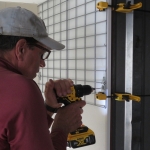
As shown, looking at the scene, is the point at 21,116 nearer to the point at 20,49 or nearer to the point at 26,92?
the point at 26,92

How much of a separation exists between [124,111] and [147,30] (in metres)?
0.44

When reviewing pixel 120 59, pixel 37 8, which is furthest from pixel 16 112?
pixel 37 8

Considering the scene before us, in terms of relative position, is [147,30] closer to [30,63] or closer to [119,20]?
[119,20]

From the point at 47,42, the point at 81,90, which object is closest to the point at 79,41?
the point at 81,90

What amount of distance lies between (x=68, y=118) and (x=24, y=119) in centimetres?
31

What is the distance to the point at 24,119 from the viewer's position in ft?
1.89

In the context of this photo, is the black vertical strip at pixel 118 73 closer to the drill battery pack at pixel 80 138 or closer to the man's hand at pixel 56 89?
the drill battery pack at pixel 80 138

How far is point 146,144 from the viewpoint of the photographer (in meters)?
1.26

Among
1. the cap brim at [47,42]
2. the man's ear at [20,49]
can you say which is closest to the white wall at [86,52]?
the cap brim at [47,42]

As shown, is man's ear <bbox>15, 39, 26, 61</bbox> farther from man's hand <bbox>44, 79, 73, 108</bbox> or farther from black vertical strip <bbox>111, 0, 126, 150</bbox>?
black vertical strip <bbox>111, 0, 126, 150</bbox>

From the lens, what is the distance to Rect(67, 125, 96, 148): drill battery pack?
1082 millimetres

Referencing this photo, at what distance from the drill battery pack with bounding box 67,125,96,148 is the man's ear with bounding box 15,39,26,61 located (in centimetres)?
51

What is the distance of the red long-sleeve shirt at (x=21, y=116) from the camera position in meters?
0.57

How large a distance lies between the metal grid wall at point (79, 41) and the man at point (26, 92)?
0.40 meters
